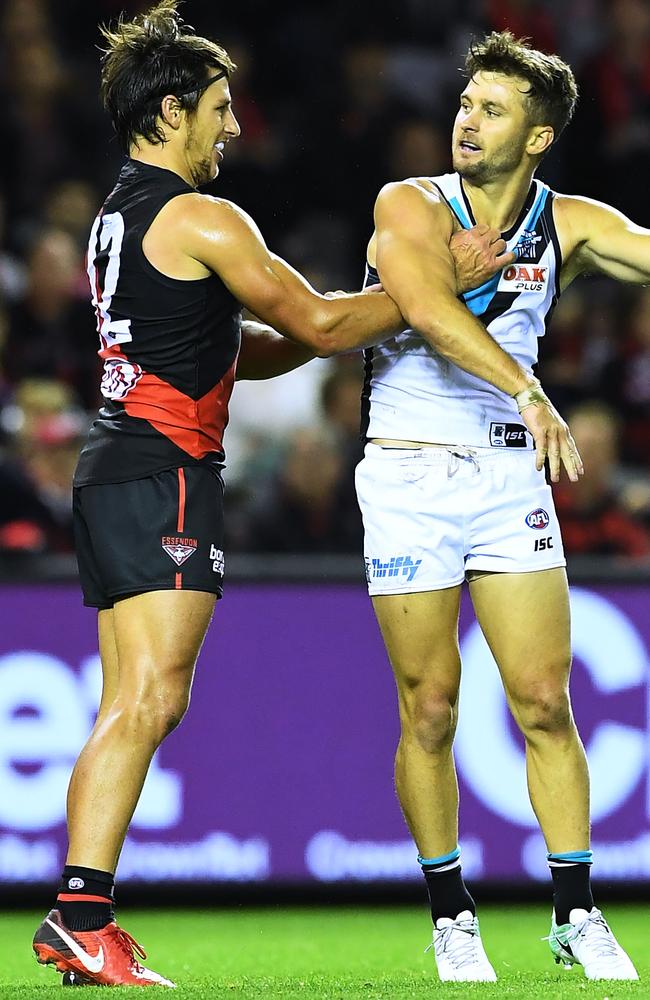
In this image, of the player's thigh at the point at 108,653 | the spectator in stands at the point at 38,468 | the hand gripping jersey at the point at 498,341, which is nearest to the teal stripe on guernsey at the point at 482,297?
the hand gripping jersey at the point at 498,341

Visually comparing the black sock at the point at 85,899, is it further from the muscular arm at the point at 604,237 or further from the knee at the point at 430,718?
the muscular arm at the point at 604,237

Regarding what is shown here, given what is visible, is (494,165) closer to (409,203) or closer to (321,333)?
(409,203)

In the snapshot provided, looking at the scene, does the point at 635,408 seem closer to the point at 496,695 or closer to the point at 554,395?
the point at 554,395

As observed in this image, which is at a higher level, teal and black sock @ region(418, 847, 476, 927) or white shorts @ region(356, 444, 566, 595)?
white shorts @ region(356, 444, 566, 595)

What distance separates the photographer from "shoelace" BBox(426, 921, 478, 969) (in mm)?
4145

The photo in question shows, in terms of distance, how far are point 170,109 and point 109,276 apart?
468 mm

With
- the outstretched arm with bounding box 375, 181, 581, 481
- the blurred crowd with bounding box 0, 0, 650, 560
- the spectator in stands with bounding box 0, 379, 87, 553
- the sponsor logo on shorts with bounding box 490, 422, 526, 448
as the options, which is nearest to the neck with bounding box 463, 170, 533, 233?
the outstretched arm with bounding box 375, 181, 581, 481

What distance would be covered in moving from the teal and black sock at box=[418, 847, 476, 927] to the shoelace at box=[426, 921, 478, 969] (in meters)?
0.04

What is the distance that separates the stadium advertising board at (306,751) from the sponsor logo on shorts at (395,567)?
1.91 metres

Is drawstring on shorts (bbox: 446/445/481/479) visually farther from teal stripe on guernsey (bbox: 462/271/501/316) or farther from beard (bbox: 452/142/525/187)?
beard (bbox: 452/142/525/187)

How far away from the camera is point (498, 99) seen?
14.0 feet

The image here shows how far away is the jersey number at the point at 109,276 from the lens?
4125 millimetres

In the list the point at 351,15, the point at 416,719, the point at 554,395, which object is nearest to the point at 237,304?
the point at 416,719

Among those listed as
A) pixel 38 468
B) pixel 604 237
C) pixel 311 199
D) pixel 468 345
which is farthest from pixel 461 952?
pixel 311 199
